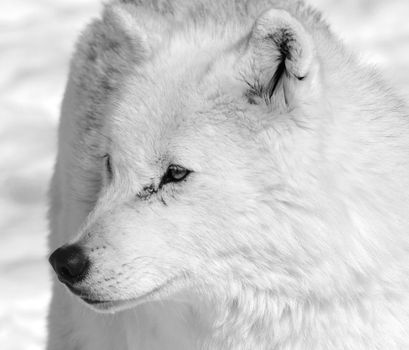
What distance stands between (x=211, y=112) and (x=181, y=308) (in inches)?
33.6

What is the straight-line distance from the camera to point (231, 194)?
4016 mm

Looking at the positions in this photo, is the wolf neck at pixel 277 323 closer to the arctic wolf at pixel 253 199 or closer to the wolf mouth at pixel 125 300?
the arctic wolf at pixel 253 199

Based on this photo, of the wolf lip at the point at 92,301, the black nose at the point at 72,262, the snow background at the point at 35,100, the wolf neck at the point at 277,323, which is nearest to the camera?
the black nose at the point at 72,262

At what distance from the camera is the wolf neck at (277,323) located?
4188 millimetres

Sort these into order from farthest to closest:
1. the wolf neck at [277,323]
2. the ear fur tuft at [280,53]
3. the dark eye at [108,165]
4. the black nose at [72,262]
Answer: the dark eye at [108,165] → the wolf neck at [277,323] → the black nose at [72,262] → the ear fur tuft at [280,53]

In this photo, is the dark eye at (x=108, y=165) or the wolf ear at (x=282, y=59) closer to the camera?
the wolf ear at (x=282, y=59)

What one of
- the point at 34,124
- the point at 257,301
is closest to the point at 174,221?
the point at 257,301

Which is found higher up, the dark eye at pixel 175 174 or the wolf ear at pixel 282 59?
the wolf ear at pixel 282 59

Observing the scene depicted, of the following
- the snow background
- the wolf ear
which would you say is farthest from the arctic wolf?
the snow background

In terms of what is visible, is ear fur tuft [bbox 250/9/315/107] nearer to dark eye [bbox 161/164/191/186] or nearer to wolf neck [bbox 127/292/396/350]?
dark eye [bbox 161/164/191/186]

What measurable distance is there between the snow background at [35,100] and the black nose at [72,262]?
258cm

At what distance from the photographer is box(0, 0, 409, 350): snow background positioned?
269 inches

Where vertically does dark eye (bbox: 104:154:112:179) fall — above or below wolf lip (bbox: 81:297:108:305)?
above

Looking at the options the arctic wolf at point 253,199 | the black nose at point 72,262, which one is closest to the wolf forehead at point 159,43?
the arctic wolf at point 253,199
